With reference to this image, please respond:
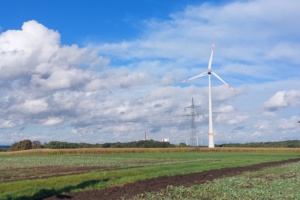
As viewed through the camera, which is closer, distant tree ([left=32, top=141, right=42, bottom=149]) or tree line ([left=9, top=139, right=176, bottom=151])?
tree line ([left=9, top=139, right=176, bottom=151])

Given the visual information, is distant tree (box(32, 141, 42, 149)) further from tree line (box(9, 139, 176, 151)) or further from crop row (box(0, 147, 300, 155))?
crop row (box(0, 147, 300, 155))

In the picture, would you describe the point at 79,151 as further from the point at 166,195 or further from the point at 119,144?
the point at 166,195

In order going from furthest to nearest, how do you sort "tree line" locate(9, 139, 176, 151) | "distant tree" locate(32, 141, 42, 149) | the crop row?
"distant tree" locate(32, 141, 42, 149) < "tree line" locate(9, 139, 176, 151) < the crop row

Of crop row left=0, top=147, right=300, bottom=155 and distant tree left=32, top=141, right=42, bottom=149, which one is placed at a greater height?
distant tree left=32, top=141, right=42, bottom=149

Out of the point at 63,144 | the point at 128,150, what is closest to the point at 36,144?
the point at 63,144

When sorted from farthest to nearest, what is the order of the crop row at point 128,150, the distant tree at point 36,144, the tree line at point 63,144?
the distant tree at point 36,144, the tree line at point 63,144, the crop row at point 128,150

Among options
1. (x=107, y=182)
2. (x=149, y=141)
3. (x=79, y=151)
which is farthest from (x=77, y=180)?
(x=149, y=141)

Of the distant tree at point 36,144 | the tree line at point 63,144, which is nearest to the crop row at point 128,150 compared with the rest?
the tree line at point 63,144

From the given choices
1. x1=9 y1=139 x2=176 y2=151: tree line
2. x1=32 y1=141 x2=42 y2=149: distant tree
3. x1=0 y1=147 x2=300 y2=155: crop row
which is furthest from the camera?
x1=32 y1=141 x2=42 y2=149: distant tree

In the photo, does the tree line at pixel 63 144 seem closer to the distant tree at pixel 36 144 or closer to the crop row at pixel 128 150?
the distant tree at pixel 36 144

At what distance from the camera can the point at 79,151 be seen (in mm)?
100188

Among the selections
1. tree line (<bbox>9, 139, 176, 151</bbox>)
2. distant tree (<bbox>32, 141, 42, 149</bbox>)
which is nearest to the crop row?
tree line (<bbox>9, 139, 176, 151</bbox>)

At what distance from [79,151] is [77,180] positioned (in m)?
73.6

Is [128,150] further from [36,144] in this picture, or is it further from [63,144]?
[36,144]
